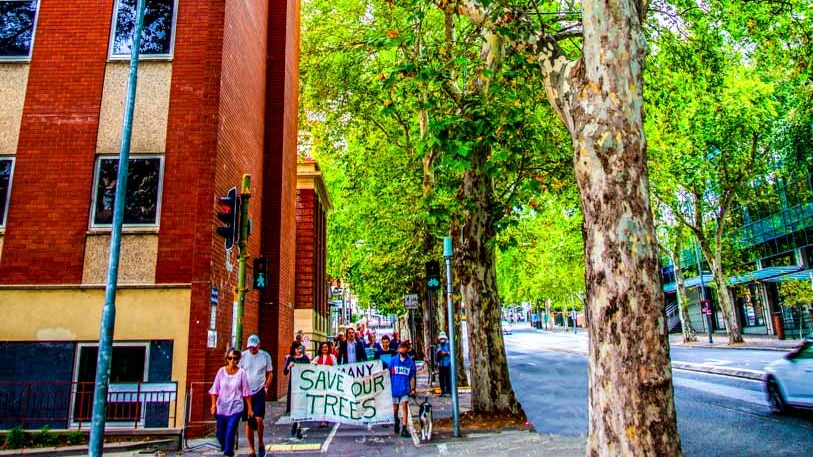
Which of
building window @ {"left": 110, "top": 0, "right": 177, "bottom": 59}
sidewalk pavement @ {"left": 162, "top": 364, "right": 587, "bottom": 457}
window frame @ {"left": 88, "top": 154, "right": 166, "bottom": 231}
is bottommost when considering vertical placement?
sidewalk pavement @ {"left": 162, "top": 364, "right": 587, "bottom": 457}

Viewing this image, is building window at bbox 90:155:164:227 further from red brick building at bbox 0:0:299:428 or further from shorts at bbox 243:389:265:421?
shorts at bbox 243:389:265:421

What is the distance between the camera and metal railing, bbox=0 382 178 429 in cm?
1059

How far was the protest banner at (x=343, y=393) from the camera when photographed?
10.9 m

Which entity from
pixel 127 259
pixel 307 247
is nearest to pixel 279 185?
pixel 127 259

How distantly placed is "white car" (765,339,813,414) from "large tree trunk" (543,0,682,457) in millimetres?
6828

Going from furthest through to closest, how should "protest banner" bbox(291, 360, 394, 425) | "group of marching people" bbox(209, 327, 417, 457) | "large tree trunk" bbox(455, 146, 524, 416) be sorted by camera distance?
"large tree trunk" bbox(455, 146, 524, 416)
"protest banner" bbox(291, 360, 394, 425)
"group of marching people" bbox(209, 327, 417, 457)

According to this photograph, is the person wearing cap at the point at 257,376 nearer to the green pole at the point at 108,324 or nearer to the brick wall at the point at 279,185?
the green pole at the point at 108,324

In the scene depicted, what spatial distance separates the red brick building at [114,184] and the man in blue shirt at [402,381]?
3.68 metres

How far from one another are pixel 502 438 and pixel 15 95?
12.4 m

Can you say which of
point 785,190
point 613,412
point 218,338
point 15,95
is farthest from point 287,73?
point 785,190

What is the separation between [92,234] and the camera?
11781mm

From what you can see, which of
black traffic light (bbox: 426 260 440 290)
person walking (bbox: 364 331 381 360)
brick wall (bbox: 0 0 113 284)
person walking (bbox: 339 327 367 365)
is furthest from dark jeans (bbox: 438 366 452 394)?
brick wall (bbox: 0 0 113 284)

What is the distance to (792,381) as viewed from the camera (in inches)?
410

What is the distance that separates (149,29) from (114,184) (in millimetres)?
3748
